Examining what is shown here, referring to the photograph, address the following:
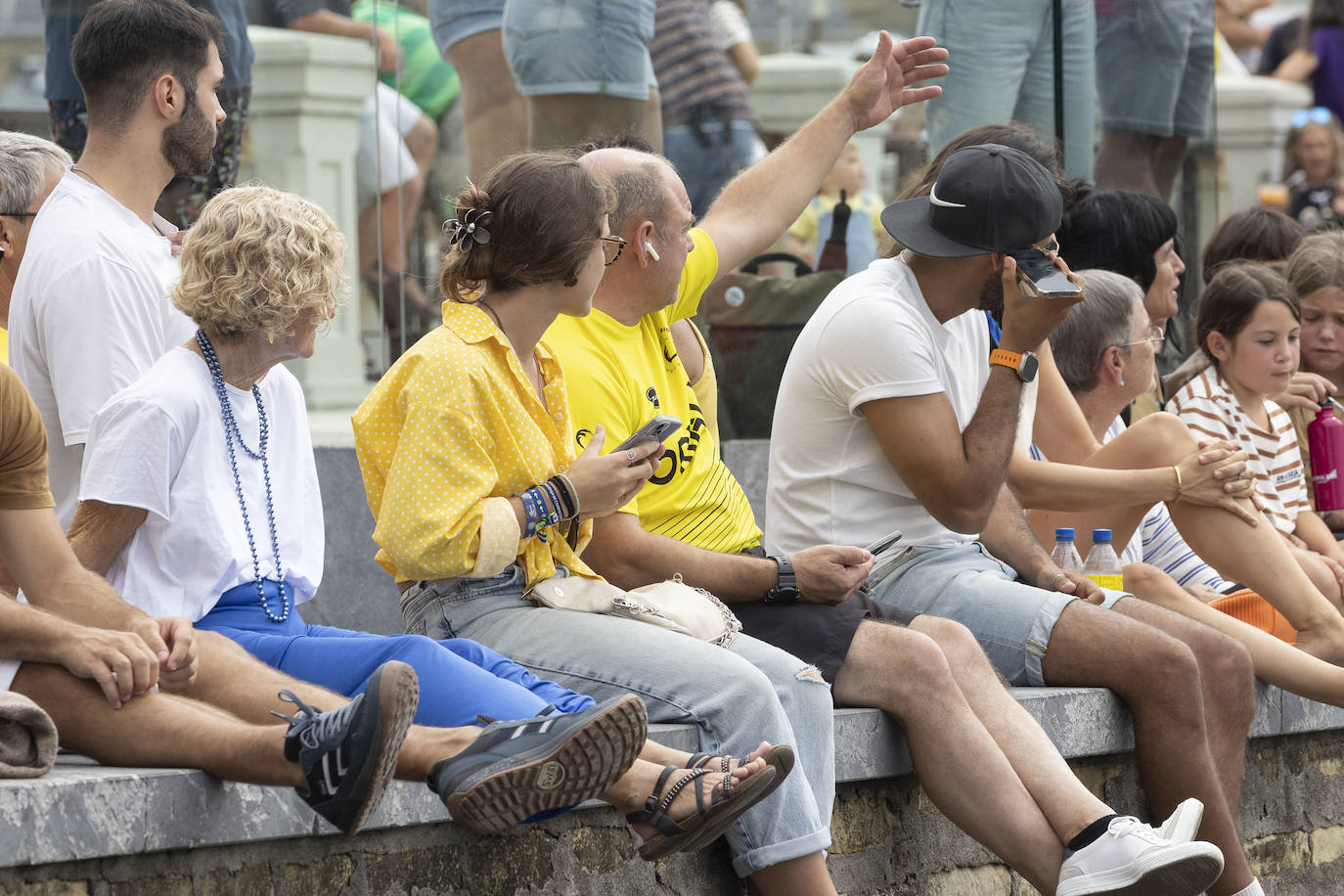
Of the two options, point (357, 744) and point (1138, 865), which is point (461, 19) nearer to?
point (1138, 865)

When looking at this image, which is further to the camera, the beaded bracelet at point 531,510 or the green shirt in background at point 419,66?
the green shirt in background at point 419,66

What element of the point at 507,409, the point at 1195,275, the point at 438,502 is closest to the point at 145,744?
the point at 438,502

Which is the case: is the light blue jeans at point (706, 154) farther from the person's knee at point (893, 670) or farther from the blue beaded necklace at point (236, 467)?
the blue beaded necklace at point (236, 467)

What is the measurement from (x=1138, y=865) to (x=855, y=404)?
1.21 meters

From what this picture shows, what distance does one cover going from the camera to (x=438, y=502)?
3354mm

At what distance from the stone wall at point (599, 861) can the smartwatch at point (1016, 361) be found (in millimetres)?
919

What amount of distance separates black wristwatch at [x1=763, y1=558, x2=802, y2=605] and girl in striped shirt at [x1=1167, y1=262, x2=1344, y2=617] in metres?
2.22

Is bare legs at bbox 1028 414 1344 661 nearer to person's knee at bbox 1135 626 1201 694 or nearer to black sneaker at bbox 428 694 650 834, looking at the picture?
person's knee at bbox 1135 626 1201 694

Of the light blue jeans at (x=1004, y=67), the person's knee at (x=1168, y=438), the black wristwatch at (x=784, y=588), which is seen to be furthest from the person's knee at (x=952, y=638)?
the light blue jeans at (x=1004, y=67)

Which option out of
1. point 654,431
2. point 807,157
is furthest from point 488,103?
point 654,431

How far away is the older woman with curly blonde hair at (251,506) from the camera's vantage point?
10.3 feet

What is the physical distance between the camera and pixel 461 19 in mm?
5996

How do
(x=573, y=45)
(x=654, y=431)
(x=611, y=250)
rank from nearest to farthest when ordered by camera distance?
(x=654, y=431), (x=611, y=250), (x=573, y=45)

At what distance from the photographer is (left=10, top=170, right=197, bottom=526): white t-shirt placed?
370cm
